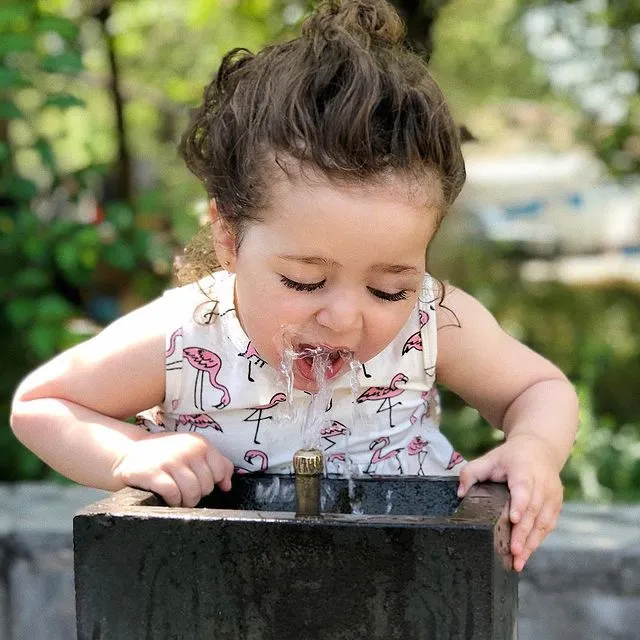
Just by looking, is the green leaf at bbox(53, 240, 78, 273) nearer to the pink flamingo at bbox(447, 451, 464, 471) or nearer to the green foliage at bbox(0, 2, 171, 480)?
the green foliage at bbox(0, 2, 171, 480)

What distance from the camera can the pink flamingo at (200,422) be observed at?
1743 mm

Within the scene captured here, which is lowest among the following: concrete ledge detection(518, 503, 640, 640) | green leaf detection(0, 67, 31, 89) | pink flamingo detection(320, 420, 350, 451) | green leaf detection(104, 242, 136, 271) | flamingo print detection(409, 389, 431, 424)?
concrete ledge detection(518, 503, 640, 640)

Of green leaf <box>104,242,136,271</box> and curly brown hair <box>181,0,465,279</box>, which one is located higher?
green leaf <box>104,242,136,271</box>

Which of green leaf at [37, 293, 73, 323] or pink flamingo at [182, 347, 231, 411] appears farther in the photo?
green leaf at [37, 293, 73, 323]

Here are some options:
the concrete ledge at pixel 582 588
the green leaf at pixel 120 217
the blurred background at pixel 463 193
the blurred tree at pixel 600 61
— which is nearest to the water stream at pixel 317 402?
the blurred background at pixel 463 193

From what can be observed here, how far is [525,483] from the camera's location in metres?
1.48

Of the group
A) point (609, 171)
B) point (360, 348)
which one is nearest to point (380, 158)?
point (360, 348)

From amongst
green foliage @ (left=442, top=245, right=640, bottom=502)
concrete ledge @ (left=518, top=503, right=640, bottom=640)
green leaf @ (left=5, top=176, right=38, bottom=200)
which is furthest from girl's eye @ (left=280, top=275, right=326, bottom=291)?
green foliage @ (left=442, top=245, right=640, bottom=502)

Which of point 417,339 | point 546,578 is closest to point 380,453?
point 417,339

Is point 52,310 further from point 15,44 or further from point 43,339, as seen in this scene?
A: point 15,44

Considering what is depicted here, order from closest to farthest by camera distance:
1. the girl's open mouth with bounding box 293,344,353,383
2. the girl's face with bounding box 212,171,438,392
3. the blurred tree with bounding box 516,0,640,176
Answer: the girl's face with bounding box 212,171,438,392, the girl's open mouth with bounding box 293,344,353,383, the blurred tree with bounding box 516,0,640,176

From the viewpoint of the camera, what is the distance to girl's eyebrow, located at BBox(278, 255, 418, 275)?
1415 mm

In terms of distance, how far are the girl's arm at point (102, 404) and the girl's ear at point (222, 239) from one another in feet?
0.47

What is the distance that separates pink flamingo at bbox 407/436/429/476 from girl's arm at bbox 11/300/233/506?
0.37 metres
